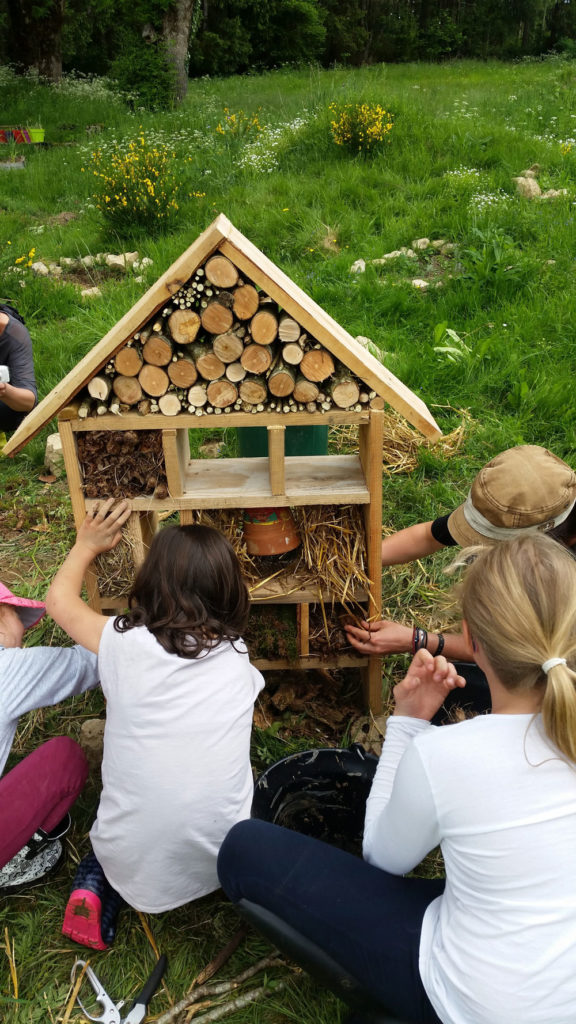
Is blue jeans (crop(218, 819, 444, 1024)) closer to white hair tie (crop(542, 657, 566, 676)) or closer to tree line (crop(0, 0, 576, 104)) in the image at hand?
white hair tie (crop(542, 657, 566, 676))

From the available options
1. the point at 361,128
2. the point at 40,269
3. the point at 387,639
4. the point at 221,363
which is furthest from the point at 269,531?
the point at 361,128

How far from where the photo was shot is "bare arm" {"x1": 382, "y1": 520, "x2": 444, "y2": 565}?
8.93 feet

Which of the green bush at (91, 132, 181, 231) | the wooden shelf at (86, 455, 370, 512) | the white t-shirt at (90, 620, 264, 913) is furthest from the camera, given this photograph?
the green bush at (91, 132, 181, 231)

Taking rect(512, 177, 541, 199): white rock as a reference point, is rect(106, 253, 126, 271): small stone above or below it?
below

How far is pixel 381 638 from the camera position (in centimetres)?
269

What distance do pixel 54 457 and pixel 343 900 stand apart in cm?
338

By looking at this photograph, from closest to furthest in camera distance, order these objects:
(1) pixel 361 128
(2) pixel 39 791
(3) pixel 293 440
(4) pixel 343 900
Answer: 1. (4) pixel 343 900
2. (2) pixel 39 791
3. (3) pixel 293 440
4. (1) pixel 361 128

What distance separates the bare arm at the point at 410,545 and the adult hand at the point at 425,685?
30.4 inches

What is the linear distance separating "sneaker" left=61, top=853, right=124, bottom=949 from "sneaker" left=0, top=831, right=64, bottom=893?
0.60 ft

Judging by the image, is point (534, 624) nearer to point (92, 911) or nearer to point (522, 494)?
point (522, 494)

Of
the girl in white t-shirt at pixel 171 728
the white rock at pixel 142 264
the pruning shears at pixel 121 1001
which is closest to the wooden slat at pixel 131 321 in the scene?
the girl in white t-shirt at pixel 171 728

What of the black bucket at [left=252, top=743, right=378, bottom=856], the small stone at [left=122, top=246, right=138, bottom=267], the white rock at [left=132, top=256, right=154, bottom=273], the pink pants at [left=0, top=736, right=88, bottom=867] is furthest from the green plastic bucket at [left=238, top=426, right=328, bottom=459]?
the small stone at [left=122, top=246, right=138, bottom=267]

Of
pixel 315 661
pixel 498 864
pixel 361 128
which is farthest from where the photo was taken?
pixel 361 128

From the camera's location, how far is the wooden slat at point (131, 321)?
81.4 inches
